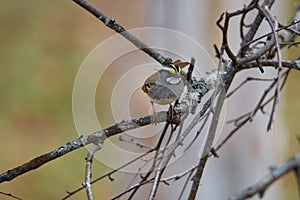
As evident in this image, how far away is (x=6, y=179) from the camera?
25 centimetres

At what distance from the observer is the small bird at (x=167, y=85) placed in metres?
0.26

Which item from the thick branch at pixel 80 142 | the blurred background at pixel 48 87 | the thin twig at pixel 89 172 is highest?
the blurred background at pixel 48 87

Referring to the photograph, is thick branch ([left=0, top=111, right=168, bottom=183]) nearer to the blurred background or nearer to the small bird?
the small bird

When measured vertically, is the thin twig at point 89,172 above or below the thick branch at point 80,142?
below

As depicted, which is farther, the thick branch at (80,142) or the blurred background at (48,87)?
the blurred background at (48,87)

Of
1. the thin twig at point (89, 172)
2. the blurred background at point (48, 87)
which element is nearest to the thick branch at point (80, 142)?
the thin twig at point (89, 172)

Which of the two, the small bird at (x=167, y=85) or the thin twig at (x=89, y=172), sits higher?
the small bird at (x=167, y=85)

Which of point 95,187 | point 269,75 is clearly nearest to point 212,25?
point 269,75

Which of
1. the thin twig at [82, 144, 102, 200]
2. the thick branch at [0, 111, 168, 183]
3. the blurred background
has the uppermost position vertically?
the blurred background

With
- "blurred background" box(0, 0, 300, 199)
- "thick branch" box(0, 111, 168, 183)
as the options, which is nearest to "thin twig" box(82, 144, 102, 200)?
"thick branch" box(0, 111, 168, 183)

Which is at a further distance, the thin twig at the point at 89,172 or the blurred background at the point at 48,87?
the blurred background at the point at 48,87

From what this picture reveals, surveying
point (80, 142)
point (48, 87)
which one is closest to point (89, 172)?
point (80, 142)

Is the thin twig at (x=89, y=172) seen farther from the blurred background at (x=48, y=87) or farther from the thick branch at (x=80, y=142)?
the blurred background at (x=48, y=87)

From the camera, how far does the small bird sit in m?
0.26
